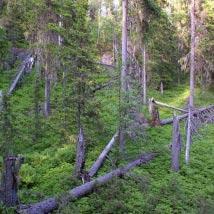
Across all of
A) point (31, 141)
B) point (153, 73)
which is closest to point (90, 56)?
point (31, 141)

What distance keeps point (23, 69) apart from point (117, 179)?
84.9 feet

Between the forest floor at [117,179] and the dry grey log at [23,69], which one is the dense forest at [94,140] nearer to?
the forest floor at [117,179]

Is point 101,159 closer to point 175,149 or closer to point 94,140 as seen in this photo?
point 94,140

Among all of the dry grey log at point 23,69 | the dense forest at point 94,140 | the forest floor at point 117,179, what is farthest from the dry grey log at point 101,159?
→ the dry grey log at point 23,69

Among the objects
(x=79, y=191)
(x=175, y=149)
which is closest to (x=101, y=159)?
(x=175, y=149)

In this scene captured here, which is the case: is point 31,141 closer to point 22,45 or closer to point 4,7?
point 4,7

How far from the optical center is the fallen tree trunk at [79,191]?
13.5 m

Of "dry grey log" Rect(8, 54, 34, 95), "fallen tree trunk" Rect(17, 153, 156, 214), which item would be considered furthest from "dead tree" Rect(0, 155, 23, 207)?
"dry grey log" Rect(8, 54, 34, 95)

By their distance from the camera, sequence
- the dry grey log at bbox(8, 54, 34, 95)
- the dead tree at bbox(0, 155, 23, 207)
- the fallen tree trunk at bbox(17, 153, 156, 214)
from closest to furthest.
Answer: the dead tree at bbox(0, 155, 23, 207) → the fallen tree trunk at bbox(17, 153, 156, 214) → the dry grey log at bbox(8, 54, 34, 95)

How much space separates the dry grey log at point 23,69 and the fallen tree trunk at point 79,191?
59.0ft

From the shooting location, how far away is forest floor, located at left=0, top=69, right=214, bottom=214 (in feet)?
49.8

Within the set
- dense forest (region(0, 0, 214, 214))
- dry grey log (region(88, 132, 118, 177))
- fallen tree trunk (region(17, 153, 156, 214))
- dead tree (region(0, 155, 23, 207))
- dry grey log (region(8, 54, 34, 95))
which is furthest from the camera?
dry grey log (region(8, 54, 34, 95))

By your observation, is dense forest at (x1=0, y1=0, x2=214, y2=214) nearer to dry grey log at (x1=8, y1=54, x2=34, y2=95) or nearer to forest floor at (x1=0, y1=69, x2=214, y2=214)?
forest floor at (x1=0, y1=69, x2=214, y2=214)

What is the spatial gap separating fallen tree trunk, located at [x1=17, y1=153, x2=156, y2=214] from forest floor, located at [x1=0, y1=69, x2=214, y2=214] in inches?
11.5
